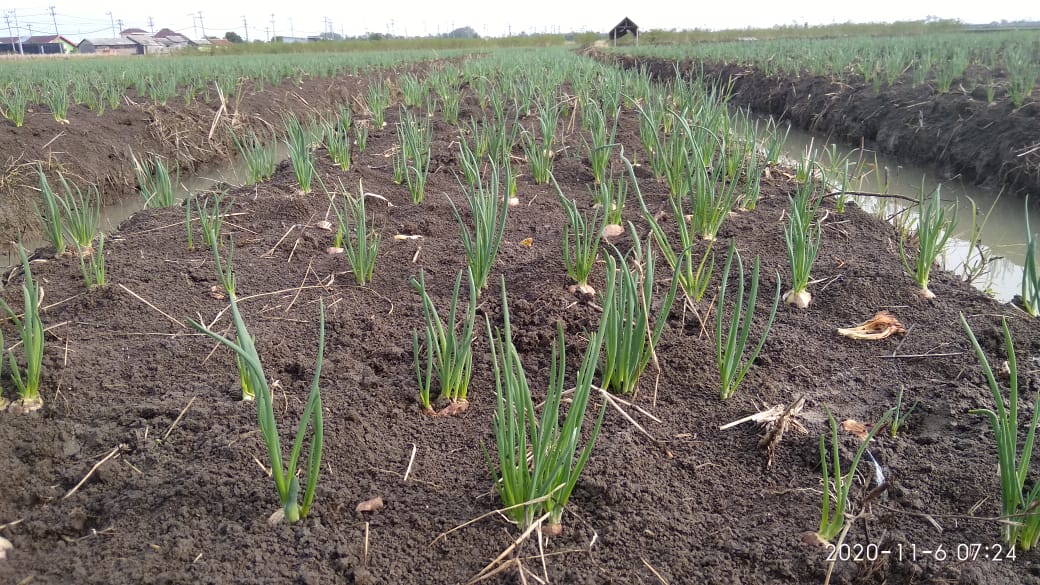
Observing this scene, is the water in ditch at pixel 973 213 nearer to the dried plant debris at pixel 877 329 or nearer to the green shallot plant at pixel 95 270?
the dried plant debris at pixel 877 329

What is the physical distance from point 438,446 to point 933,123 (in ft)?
19.2

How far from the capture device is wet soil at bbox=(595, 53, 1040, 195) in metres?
4.48

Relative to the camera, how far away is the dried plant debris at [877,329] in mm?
1908

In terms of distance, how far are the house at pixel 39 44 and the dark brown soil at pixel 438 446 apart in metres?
54.9

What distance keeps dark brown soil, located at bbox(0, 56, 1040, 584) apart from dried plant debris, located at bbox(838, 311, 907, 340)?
36mm

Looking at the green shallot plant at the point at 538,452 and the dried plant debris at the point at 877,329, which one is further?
the dried plant debris at the point at 877,329

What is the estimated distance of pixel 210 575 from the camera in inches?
43.2

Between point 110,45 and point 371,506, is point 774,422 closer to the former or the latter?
point 371,506

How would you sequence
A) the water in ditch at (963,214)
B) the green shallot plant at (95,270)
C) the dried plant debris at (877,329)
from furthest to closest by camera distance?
the water in ditch at (963,214)
the green shallot plant at (95,270)
the dried plant debris at (877,329)

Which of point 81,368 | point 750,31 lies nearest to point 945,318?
point 81,368

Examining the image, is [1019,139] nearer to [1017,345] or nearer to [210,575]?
[1017,345]

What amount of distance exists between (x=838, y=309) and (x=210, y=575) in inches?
75.8

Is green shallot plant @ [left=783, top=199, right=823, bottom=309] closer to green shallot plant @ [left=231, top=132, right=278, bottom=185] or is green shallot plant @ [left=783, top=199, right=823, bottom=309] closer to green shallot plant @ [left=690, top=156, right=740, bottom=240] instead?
green shallot plant @ [left=690, top=156, right=740, bottom=240]

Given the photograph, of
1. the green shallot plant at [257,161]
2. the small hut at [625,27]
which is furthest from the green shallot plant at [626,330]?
the small hut at [625,27]
